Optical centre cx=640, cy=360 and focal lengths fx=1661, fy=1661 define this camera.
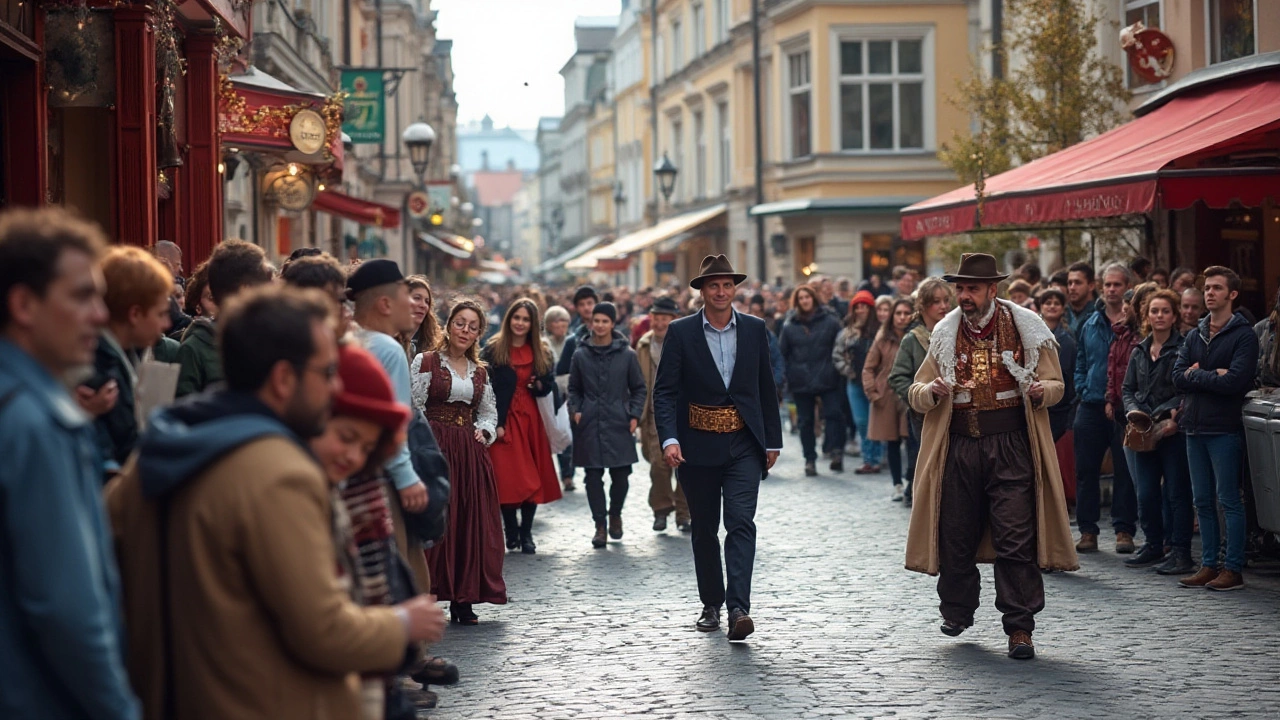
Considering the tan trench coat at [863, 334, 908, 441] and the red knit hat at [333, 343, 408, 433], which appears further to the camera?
the tan trench coat at [863, 334, 908, 441]

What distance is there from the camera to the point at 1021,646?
25.6 feet

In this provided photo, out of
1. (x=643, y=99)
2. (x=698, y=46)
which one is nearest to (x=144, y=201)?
(x=698, y=46)

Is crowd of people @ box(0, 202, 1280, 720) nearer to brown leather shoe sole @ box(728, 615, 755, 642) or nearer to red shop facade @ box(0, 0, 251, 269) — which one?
brown leather shoe sole @ box(728, 615, 755, 642)

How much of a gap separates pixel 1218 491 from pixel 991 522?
2.26 meters

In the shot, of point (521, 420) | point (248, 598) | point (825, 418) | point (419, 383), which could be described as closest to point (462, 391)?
point (419, 383)

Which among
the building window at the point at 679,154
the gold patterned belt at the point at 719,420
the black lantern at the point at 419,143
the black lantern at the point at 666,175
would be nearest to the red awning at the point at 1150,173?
the gold patterned belt at the point at 719,420

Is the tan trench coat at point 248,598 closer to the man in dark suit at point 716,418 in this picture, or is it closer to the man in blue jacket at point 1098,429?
the man in dark suit at point 716,418

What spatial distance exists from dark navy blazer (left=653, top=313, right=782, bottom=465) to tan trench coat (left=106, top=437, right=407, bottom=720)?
5.32m

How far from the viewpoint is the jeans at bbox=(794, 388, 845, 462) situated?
56.2ft

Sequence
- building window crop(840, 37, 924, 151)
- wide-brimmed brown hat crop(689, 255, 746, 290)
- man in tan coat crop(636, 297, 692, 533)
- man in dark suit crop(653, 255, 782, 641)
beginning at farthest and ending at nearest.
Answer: building window crop(840, 37, 924, 151), man in tan coat crop(636, 297, 692, 533), wide-brimmed brown hat crop(689, 255, 746, 290), man in dark suit crop(653, 255, 782, 641)

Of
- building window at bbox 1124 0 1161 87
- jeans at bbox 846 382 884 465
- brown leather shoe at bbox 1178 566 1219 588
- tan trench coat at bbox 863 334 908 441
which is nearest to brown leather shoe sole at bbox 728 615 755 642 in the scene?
brown leather shoe at bbox 1178 566 1219 588

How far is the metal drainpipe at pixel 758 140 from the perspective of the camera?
1535 inches

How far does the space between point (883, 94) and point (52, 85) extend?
27.3 metres

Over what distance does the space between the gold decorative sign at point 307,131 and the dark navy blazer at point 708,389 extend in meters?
7.99
